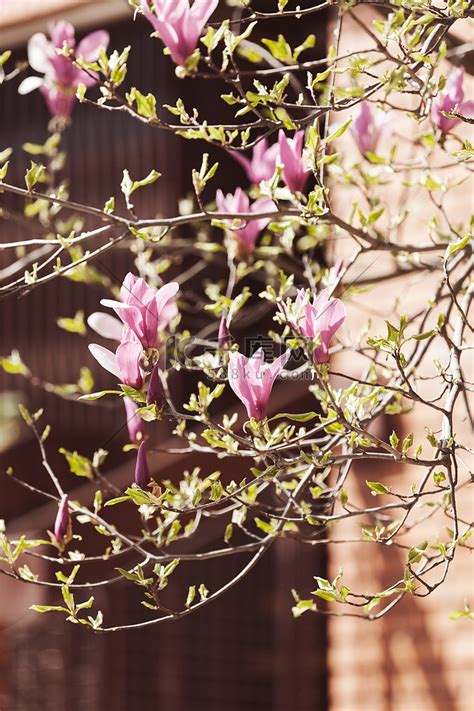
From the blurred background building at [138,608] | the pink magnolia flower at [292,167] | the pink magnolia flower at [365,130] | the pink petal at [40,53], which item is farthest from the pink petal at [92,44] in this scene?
the blurred background building at [138,608]

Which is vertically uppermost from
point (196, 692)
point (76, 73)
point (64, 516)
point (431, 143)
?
point (76, 73)

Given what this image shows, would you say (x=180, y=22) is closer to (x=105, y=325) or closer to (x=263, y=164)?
(x=105, y=325)

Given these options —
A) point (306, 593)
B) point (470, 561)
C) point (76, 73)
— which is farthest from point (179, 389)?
point (76, 73)

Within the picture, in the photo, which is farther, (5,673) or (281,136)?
(5,673)

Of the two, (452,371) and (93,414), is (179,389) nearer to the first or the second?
(93,414)

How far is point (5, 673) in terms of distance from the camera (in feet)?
12.8

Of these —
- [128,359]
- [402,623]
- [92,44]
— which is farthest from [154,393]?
[402,623]

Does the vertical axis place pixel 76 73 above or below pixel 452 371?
above

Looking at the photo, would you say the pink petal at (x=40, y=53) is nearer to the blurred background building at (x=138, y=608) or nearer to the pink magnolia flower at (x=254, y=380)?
the pink magnolia flower at (x=254, y=380)

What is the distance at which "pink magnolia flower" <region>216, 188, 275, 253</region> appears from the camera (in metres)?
2.05

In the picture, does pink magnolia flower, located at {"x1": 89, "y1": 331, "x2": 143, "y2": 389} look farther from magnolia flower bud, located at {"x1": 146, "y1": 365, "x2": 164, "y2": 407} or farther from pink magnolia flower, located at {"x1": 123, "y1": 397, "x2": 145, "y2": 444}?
pink magnolia flower, located at {"x1": 123, "y1": 397, "x2": 145, "y2": 444}

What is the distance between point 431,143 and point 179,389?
289cm

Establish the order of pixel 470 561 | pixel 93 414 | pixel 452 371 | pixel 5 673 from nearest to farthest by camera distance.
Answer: pixel 452 371 < pixel 470 561 < pixel 5 673 < pixel 93 414

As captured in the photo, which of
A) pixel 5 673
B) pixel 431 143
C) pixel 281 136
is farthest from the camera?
pixel 5 673
